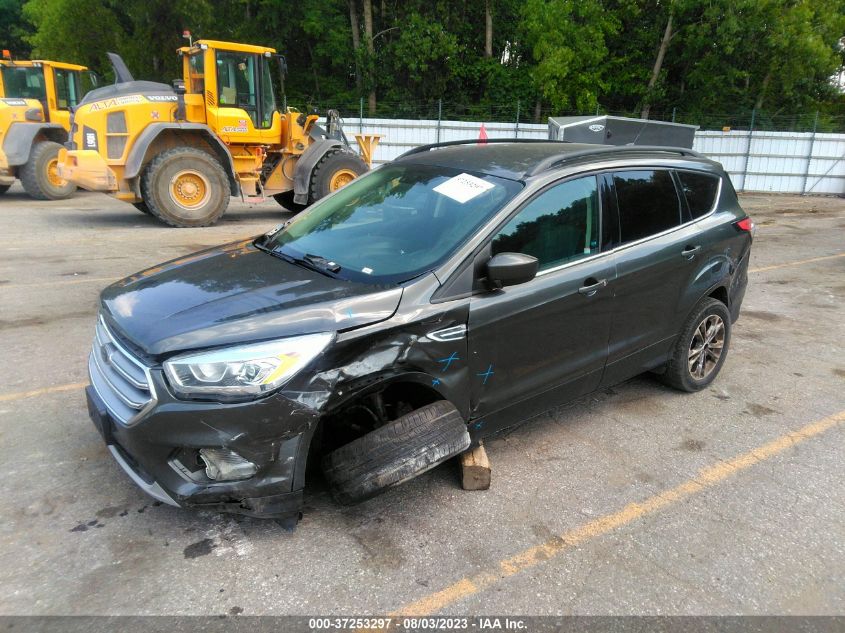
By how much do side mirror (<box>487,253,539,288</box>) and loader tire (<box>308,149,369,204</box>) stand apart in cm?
922

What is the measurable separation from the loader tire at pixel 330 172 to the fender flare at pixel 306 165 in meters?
0.11

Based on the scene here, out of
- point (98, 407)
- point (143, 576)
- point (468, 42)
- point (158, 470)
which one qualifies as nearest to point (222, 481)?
point (158, 470)

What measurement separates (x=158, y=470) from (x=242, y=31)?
30.3m

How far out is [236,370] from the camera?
2.43 m

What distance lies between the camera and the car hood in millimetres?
2508

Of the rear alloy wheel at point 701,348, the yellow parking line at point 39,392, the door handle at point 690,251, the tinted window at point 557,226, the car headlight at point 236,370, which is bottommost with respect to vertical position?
the yellow parking line at point 39,392

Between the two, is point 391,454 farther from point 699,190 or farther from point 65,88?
point 65,88

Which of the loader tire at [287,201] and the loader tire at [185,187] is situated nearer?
the loader tire at [185,187]

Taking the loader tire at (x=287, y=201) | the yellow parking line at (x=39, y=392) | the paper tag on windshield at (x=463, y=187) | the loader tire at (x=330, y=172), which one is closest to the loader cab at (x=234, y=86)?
the loader tire at (x=330, y=172)

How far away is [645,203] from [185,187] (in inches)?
358

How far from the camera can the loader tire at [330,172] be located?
11750 millimetres

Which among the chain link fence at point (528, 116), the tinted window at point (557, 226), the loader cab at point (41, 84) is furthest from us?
the chain link fence at point (528, 116)

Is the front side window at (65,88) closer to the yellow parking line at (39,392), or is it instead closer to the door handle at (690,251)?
the yellow parking line at (39,392)

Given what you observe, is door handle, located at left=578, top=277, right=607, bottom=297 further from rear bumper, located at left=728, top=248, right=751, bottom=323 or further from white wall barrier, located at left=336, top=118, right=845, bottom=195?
white wall barrier, located at left=336, top=118, right=845, bottom=195
